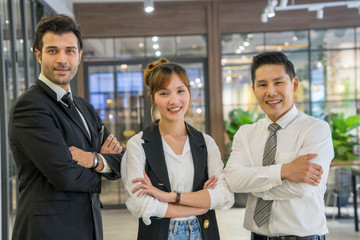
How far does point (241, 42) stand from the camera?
7.97 meters

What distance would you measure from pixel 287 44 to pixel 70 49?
21.4 ft

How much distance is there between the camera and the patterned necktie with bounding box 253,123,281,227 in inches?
77.0

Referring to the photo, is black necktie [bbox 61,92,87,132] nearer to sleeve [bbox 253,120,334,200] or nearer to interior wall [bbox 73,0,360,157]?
sleeve [bbox 253,120,334,200]

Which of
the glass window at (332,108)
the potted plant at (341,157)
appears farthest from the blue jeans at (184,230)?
the glass window at (332,108)

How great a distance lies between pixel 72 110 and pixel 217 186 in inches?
32.0

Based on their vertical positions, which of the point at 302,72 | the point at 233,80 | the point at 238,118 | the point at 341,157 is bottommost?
the point at 341,157

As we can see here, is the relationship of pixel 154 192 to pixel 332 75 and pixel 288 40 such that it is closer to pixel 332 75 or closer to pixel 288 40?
pixel 288 40

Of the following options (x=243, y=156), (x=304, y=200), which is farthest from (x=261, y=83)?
(x=304, y=200)

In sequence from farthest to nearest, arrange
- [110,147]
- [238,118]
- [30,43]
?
[238,118]
[30,43]
[110,147]

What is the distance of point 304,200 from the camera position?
1938 mm

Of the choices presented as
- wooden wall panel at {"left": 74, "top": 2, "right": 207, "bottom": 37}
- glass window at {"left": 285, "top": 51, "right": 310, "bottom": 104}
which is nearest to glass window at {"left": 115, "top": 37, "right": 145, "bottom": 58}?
wooden wall panel at {"left": 74, "top": 2, "right": 207, "bottom": 37}

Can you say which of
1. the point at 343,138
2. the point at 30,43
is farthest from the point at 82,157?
the point at 343,138

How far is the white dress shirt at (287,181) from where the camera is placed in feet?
6.26

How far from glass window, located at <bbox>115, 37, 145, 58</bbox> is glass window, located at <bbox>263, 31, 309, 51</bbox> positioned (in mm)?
2402
